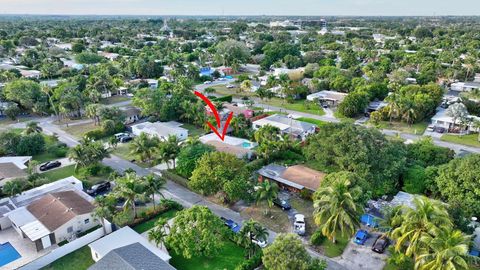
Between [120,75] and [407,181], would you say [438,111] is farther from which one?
[120,75]

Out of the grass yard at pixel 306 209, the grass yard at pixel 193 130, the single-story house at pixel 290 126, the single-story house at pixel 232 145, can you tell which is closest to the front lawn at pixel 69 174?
the single-story house at pixel 232 145

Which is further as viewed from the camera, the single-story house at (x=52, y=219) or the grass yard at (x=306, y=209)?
the grass yard at (x=306, y=209)

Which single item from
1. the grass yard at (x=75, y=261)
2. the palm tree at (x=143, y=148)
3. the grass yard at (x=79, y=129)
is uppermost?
the palm tree at (x=143, y=148)

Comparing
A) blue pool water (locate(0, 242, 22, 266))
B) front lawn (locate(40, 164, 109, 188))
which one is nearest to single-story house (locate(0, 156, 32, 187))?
front lawn (locate(40, 164, 109, 188))

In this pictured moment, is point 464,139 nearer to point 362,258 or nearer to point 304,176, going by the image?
point 304,176

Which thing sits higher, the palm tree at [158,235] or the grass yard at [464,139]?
the palm tree at [158,235]

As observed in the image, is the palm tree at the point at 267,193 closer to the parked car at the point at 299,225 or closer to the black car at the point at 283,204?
the black car at the point at 283,204

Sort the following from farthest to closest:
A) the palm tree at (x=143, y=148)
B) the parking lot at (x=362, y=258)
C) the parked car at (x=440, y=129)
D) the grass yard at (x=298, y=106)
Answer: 1. the grass yard at (x=298, y=106)
2. the parked car at (x=440, y=129)
3. the palm tree at (x=143, y=148)
4. the parking lot at (x=362, y=258)
